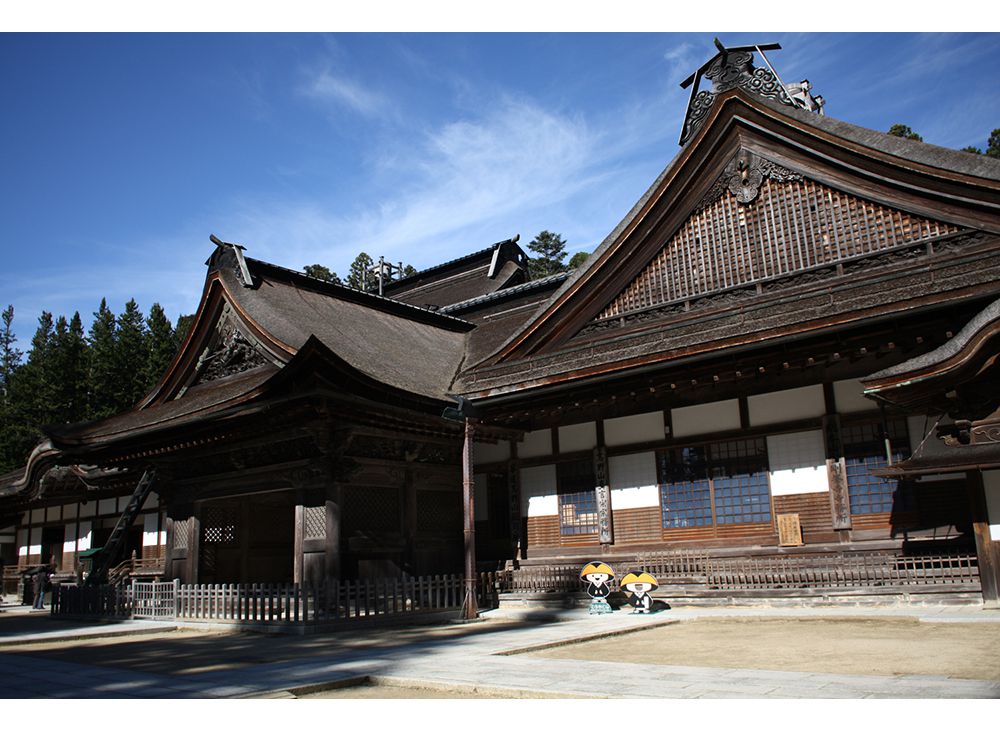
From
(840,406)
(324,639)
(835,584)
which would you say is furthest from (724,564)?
(324,639)

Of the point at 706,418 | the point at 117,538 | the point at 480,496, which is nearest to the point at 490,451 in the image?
the point at 480,496

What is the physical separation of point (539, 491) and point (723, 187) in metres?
8.01

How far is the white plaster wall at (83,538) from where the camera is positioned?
28.1 m

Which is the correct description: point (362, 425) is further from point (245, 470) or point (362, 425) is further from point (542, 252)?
point (542, 252)

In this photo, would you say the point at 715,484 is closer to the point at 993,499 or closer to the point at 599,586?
the point at 599,586

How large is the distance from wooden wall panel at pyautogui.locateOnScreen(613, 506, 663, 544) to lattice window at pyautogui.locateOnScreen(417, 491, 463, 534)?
3972 millimetres

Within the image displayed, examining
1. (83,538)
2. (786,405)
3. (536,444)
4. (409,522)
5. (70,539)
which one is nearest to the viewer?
(786,405)

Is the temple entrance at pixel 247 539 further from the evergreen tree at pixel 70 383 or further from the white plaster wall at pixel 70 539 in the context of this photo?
the evergreen tree at pixel 70 383

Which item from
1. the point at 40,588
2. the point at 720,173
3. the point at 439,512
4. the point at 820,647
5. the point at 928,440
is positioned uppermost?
the point at 720,173

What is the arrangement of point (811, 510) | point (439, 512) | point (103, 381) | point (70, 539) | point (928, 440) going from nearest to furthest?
1. point (928, 440)
2. point (811, 510)
3. point (439, 512)
4. point (70, 539)
5. point (103, 381)

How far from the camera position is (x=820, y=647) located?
8.70m

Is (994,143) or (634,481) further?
(994,143)

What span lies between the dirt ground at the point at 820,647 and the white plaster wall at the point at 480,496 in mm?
7556

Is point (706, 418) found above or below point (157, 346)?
below
